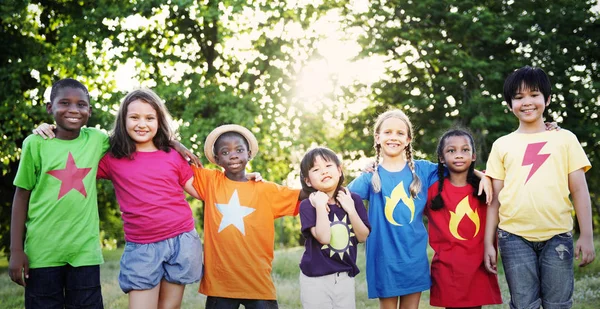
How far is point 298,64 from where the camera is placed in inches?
594

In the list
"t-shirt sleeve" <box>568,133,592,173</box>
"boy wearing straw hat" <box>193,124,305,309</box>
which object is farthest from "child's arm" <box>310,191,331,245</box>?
"t-shirt sleeve" <box>568,133,592,173</box>

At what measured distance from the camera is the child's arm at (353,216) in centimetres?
397

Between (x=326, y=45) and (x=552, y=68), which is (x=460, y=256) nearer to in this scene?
(x=326, y=45)

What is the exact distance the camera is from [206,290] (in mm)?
4219

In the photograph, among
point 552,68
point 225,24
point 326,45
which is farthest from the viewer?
point 552,68

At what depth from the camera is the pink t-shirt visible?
4090 millimetres

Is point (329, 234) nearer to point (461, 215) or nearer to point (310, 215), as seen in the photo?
point (310, 215)

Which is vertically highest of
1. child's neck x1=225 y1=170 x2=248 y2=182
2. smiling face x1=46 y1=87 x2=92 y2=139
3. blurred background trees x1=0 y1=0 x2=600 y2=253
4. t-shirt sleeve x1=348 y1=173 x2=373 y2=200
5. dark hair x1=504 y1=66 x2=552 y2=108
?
blurred background trees x1=0 y1=0 x2=600 y2=253

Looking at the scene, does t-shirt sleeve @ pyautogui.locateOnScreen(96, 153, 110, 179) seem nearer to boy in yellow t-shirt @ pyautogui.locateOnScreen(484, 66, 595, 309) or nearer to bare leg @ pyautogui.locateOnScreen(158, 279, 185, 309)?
bare leg @ pyautogui.locateOnScreen(158, 279, 185, 309)

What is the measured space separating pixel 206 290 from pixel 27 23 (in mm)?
12801

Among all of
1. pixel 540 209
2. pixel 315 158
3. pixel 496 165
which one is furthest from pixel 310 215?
pixel 540 209

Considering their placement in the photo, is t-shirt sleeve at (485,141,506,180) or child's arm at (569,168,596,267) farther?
t-shirt sleeve at (485,141,506,180)

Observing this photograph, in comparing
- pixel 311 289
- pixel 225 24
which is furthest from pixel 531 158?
pixel 225 24

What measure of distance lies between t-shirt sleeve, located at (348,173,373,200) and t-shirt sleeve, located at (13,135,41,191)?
2.34 meters
